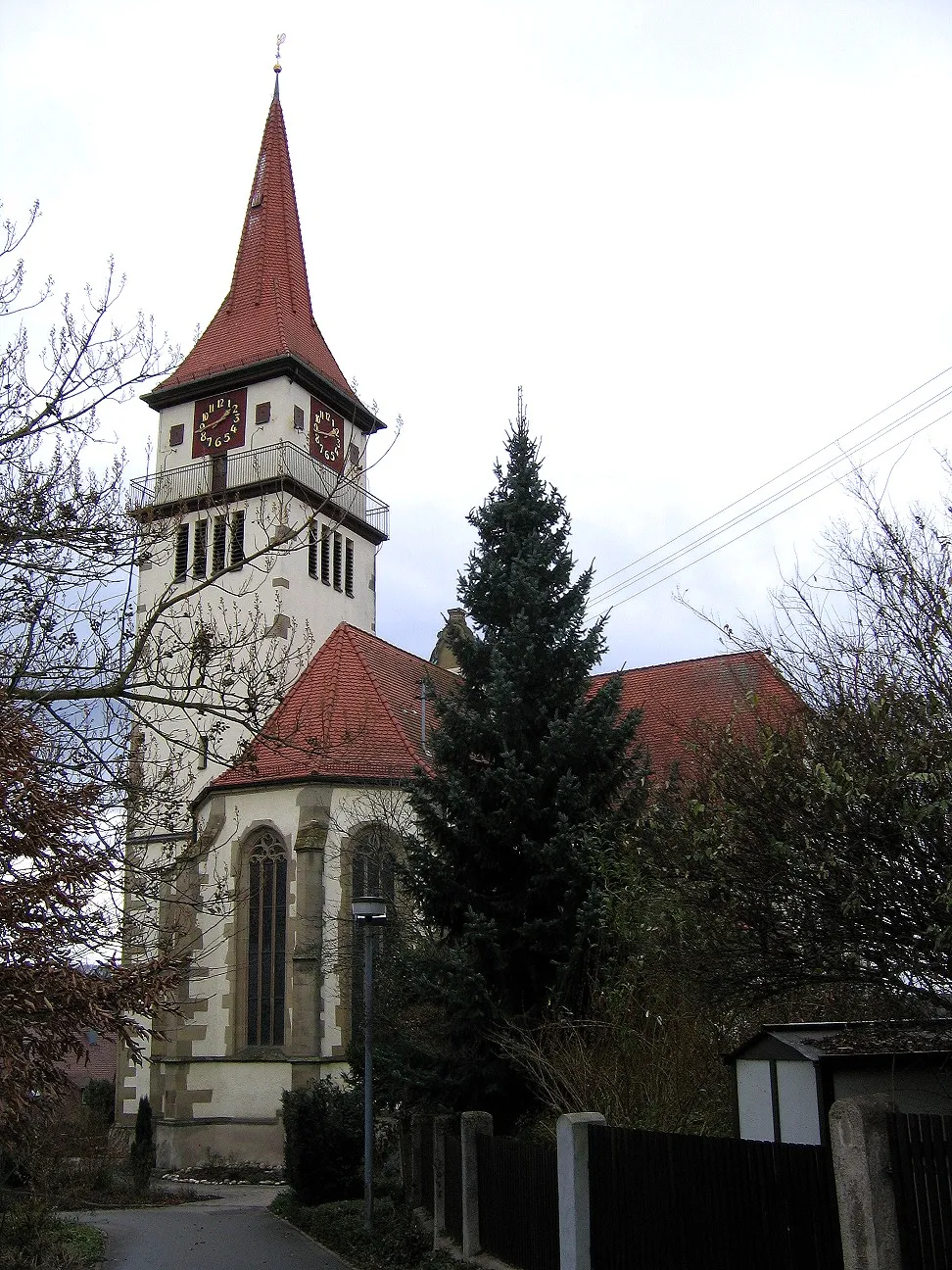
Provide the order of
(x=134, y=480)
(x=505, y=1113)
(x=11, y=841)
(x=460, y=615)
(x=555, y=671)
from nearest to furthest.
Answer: (x=11, y=841)
(x=134, y=480)
(x=505, y=1113)
(x=555, y=671)
(x=460, y=615)

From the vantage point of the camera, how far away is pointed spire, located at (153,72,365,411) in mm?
36188

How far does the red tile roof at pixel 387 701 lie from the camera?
25031 mm

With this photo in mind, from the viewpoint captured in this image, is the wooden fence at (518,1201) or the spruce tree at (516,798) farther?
the spruce tree at (516,798)

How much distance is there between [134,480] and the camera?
9.34m

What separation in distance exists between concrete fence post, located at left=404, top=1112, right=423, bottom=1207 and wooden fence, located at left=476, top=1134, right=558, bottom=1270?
2872mm

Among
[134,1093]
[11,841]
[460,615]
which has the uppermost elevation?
[460,615]

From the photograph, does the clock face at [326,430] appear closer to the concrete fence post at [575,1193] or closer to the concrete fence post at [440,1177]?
the concrete fence post at [440,1177]

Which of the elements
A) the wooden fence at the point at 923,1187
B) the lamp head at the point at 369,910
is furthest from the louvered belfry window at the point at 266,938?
the wooden fence at the point at 923,1187

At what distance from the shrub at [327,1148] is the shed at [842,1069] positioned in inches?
405

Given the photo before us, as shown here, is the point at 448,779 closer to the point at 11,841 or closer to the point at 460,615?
the point at 11,841

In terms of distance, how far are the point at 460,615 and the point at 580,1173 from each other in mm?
22658

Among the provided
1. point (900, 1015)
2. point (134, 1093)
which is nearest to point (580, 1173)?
point (900, 1015)

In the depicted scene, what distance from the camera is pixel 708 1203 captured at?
8.09 meters

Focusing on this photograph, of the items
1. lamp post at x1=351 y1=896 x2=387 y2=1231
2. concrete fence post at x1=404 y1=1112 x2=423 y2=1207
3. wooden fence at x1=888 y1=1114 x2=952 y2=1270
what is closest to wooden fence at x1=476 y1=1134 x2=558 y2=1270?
lamp post at x1=351 y1=896 x2=387 y2=1231
